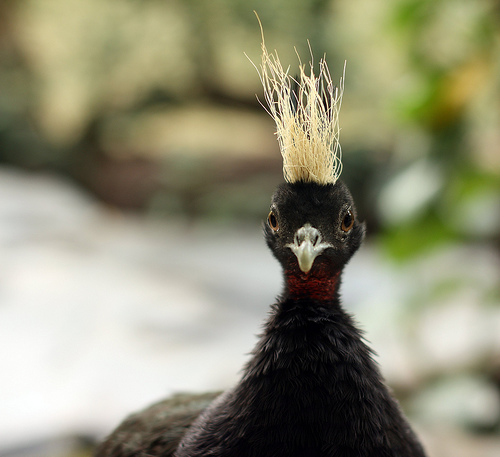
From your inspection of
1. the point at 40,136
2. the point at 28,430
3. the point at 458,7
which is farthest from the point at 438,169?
the point at 40,136

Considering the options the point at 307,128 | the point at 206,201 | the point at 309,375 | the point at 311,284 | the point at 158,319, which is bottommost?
the point at 309,375

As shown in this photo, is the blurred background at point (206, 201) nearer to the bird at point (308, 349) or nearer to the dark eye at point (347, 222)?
the bird at point (308, 349)

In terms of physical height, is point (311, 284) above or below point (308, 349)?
above

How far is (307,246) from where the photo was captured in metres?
1.56

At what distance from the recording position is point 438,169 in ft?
10.2

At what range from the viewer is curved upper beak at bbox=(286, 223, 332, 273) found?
1.53 metres

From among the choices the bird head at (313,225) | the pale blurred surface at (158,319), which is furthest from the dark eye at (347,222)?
the pale blurred surface at (158,319)

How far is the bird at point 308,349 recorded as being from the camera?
152cm

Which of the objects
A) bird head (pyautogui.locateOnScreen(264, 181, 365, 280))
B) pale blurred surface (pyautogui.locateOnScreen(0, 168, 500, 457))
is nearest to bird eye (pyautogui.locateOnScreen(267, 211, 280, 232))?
bird head (pyautogui.locateOnScreen(264, 181, 365, 280))

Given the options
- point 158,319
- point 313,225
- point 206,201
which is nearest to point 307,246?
point 313,225

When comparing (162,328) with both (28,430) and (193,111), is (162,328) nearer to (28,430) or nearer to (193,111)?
(28,430)

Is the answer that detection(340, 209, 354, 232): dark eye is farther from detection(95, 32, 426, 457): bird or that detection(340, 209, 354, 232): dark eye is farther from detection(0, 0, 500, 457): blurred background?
detection(0, 0, 500, 457): blurred background

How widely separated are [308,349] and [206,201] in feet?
24.9

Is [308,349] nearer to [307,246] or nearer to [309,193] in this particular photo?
[307,246]
